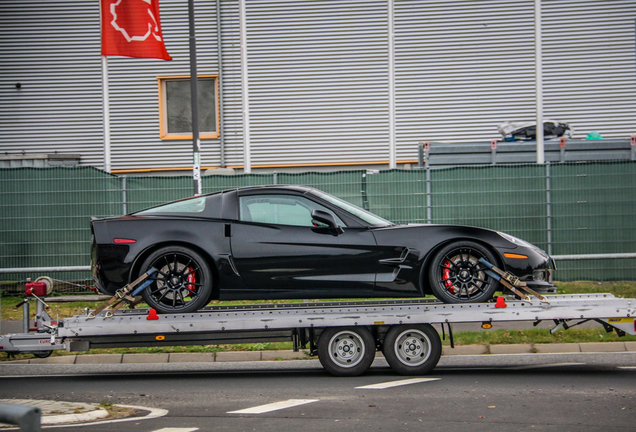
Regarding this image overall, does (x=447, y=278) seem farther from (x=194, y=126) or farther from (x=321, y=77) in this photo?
(x=321, y=77)

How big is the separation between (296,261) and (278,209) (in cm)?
65

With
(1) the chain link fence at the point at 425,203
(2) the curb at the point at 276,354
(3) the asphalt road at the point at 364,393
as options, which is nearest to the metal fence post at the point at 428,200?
(1) the chain link fence at the point at 425,203

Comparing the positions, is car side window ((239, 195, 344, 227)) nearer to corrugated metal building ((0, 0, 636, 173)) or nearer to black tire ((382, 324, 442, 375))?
black tire ((382, 324, 442, 375))

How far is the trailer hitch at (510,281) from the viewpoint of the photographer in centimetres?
770

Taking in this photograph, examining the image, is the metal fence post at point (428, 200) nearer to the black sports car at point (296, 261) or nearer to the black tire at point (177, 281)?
the black sports car at point (296, 261)

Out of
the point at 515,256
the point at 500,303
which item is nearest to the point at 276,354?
the point at 500,303

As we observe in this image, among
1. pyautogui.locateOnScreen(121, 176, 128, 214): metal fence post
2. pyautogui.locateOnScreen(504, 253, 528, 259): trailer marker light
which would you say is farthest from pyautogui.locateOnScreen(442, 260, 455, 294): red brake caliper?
pyautogui.locateOnScreen(121, 176, 128, 214): metal fence post

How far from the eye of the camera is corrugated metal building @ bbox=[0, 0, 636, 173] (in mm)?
20016

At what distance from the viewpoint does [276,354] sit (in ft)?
32.8

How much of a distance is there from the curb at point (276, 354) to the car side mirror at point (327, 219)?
247 cm

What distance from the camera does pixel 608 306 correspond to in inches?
302

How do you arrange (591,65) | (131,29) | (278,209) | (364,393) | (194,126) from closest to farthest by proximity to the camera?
(364,393), (278,209), (194,126), (131,29), (591,65)

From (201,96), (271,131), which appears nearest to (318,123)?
(271,131)

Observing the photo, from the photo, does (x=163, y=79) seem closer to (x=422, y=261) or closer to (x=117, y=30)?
(x=117, y=30)
